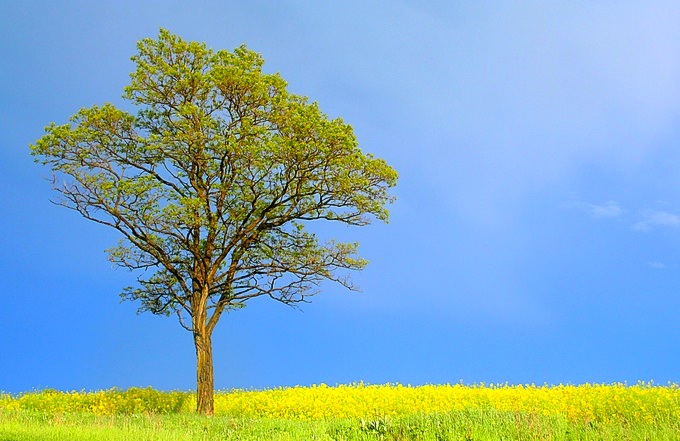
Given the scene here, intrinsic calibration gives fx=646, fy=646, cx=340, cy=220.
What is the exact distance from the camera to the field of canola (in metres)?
16.6

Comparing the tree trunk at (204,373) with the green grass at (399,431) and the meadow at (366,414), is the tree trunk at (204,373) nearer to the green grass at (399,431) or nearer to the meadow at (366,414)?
the meadow at (366,414)

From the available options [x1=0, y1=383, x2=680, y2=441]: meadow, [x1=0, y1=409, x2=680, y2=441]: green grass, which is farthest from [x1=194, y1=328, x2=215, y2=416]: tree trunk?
[x1=0, y1=409, x2=680, y2=441]: green grass

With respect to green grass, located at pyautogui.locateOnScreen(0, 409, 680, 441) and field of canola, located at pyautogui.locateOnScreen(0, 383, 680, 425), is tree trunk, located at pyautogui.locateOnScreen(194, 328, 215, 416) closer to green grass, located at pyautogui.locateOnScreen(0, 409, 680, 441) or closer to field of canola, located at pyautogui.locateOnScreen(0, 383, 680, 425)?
field of canola, located at pyautogui.locateOnScreen(0, 383, 680, 425)

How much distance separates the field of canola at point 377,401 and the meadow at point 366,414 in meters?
0.03

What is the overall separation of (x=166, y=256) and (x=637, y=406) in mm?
14190

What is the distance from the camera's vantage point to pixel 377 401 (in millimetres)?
20234

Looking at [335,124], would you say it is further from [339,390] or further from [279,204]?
[339,390]

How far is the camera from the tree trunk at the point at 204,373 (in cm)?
1892

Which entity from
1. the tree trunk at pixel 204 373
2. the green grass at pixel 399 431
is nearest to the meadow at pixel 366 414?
the green grass at pixel 399 431

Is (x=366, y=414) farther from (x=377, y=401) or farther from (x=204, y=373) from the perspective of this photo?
(x=204, y=373)

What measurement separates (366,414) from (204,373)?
495 centimetres

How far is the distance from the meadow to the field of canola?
0.11 ft

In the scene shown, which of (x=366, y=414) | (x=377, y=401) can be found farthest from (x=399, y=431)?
(x=377, y=401)

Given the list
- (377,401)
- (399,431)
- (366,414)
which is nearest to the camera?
(399,431)
